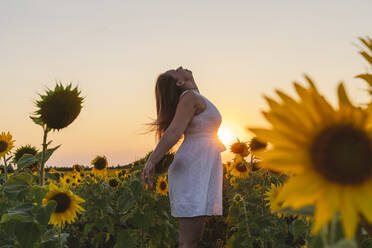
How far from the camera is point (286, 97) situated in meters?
0.47

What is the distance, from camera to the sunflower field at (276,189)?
458 mm

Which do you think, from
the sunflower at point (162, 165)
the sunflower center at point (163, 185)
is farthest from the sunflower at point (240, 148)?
the sunflower at point (162, 165)

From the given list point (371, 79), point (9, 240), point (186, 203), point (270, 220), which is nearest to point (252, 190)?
point (270, 220)

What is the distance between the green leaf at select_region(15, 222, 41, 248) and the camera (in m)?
1.68

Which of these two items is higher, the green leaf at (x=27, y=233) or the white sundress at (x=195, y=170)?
the white sundress at (x=195, y=170)

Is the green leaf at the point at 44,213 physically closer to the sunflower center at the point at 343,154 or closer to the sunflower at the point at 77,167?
the sunflower center at the point at 343,154

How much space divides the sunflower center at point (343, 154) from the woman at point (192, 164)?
2.14 m

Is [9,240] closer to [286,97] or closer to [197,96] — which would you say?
[197,96]

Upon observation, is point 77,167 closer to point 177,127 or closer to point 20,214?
point 177,127

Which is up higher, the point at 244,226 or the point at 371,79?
the point at 371,79

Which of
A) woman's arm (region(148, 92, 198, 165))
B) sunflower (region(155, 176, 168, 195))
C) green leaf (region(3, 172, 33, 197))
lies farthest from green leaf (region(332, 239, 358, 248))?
sunflower (region(155, 176, 168, 195))

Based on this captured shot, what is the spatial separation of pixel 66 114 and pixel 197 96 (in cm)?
124

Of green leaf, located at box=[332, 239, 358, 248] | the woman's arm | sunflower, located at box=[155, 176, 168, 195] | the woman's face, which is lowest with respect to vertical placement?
green leaf, located at box=[332, 239, 358, 248]

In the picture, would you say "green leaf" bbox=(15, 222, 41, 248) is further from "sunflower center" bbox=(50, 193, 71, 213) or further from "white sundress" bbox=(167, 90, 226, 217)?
"white sundress" bbox=(167, 90, 226, 217)
